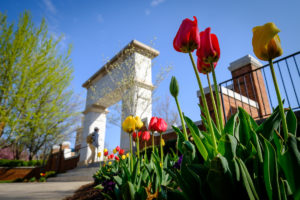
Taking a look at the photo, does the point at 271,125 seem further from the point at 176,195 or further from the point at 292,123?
the point at 176,195

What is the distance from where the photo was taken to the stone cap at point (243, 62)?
6699mm

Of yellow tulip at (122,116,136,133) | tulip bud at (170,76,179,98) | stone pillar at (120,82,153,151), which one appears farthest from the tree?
tulip bud at (170,76,179,98)

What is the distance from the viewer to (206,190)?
64 centimetres

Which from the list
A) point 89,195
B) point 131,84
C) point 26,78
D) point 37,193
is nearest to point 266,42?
point 89,195

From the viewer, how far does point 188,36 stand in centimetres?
83

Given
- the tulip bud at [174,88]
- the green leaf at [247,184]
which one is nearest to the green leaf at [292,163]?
the green leaf at [247,184]

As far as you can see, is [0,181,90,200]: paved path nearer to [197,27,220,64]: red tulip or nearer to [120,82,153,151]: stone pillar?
[197,27,220,64]: red tulip

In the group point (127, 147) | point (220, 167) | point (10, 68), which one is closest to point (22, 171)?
point (127, 147)

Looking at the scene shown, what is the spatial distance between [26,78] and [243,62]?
8.15 meters

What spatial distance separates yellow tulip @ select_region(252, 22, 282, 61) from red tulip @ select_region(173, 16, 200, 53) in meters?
0.23

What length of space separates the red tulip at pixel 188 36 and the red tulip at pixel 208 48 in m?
0.03

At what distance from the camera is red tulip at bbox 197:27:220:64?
0.81 meters

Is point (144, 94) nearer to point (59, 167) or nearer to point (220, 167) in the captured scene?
point (220, 167)

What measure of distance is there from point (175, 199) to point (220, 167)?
0.91ft
